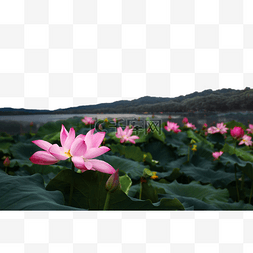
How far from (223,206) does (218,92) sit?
3.08 metres

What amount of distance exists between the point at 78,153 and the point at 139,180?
0.88 meters

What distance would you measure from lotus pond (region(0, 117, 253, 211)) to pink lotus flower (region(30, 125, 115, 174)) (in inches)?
2.4

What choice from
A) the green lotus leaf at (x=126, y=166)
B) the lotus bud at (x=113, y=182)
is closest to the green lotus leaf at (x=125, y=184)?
the lotus bud at (x=113, y=182)

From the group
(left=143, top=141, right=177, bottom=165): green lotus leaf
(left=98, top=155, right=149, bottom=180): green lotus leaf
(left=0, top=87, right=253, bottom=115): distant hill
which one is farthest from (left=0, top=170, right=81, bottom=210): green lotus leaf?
(left=0, top=87, right=253, bottom=115): distant hill

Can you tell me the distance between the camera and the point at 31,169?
1272 mm

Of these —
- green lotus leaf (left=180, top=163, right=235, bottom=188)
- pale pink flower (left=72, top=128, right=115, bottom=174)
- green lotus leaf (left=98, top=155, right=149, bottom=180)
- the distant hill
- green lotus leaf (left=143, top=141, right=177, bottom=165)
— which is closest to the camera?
pale pink flower (left=72, top=128, right=115, bottom=174)

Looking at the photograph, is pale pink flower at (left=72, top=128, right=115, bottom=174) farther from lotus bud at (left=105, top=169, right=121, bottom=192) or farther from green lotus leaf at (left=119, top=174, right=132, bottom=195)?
green lotus leaf at (left=119, top=174, right=132, bottom=195)

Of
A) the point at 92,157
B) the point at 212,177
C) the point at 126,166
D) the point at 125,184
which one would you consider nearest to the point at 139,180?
the point at 126,166

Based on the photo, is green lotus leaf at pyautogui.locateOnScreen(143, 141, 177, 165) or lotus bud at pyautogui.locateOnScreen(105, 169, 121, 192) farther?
green lotus leaf at pyautogui.locateOnScreen(143, 141, 177, 165)

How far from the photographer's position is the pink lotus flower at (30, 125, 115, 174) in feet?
1.18

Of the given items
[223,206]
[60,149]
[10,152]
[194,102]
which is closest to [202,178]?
[223,206]

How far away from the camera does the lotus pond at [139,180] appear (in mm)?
429

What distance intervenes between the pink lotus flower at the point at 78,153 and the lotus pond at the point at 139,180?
0.06 metres

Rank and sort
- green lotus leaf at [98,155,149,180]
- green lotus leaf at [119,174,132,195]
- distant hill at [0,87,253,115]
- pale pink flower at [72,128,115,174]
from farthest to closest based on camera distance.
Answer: distant hill at [0,87,253,115]
green lotus leaf at [98,155,149,180]
green lotus leaf at [119,174,132,195]
pale pink flower at [72,128,115,174]
